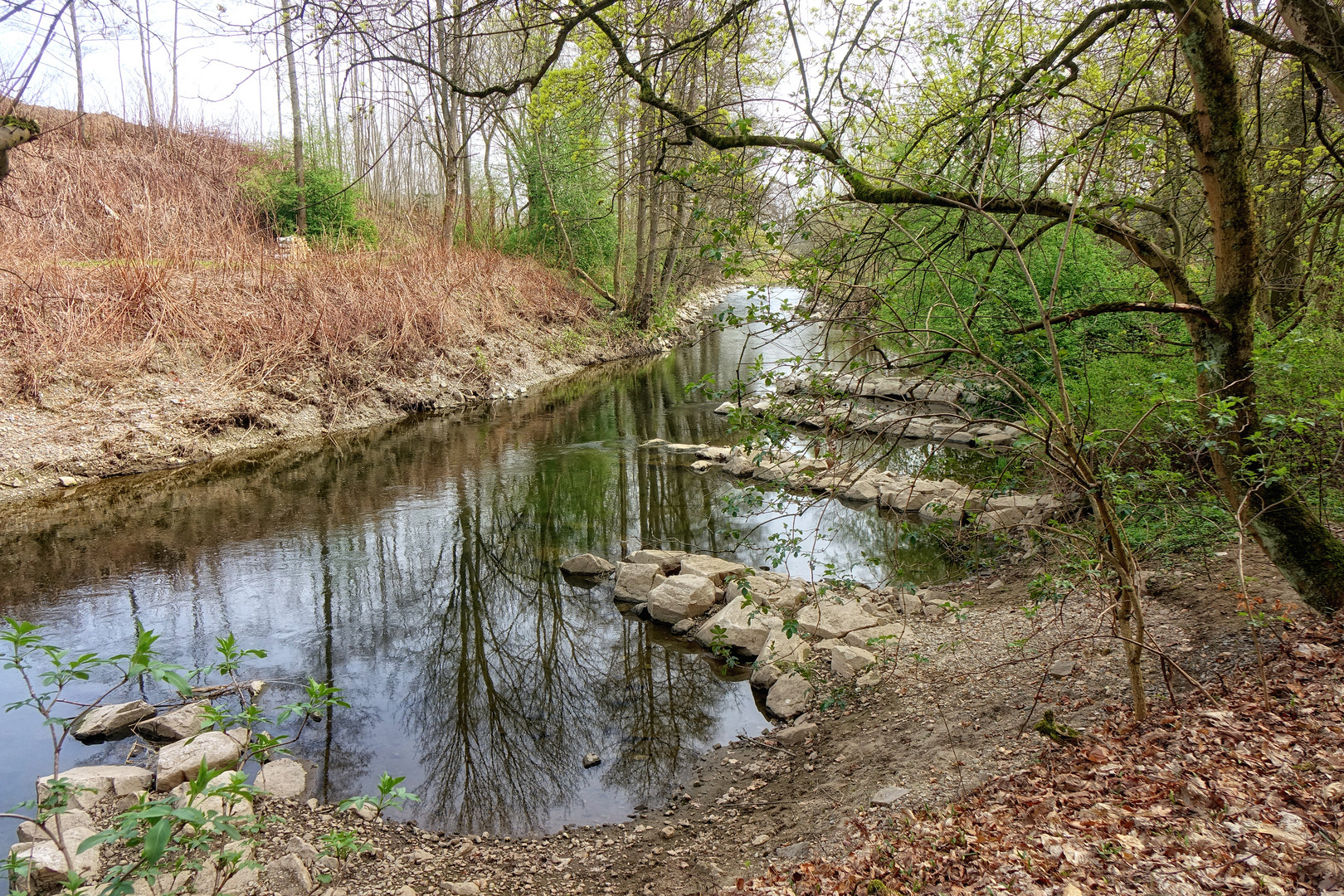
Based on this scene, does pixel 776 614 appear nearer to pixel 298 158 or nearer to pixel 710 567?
pixel 710 567

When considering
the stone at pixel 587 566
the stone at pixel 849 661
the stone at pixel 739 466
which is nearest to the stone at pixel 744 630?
the stone at pixel 849 661

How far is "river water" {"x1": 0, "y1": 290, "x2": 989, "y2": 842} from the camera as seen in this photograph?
4727mm

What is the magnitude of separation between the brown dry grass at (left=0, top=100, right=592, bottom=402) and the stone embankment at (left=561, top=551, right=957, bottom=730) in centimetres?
822

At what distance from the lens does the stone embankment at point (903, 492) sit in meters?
4.63

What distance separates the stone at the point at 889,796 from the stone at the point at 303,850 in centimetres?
268

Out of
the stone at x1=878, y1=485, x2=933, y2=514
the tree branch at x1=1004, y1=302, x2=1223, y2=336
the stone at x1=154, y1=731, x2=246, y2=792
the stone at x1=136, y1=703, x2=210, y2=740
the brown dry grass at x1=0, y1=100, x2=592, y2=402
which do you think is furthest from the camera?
the brown dry grass at x1=0, y1=100, x2=592, y2=402

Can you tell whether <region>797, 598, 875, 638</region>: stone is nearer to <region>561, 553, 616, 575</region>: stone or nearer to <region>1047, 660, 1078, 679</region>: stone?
<region>1047, 660, 1078, 679</region>: stone

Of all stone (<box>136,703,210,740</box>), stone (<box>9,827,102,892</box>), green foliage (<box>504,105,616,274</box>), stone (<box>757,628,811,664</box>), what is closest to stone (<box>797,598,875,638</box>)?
stone (<box>757,628,811,664</box>)

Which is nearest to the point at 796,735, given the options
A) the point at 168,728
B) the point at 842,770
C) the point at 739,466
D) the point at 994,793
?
the point at 842,770

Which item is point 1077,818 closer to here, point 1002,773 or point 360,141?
point 1002,773

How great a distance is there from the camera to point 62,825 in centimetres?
369

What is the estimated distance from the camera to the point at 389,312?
49.5 ft

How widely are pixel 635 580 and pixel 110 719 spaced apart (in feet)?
13.1

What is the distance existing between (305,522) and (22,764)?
4.64 meters
